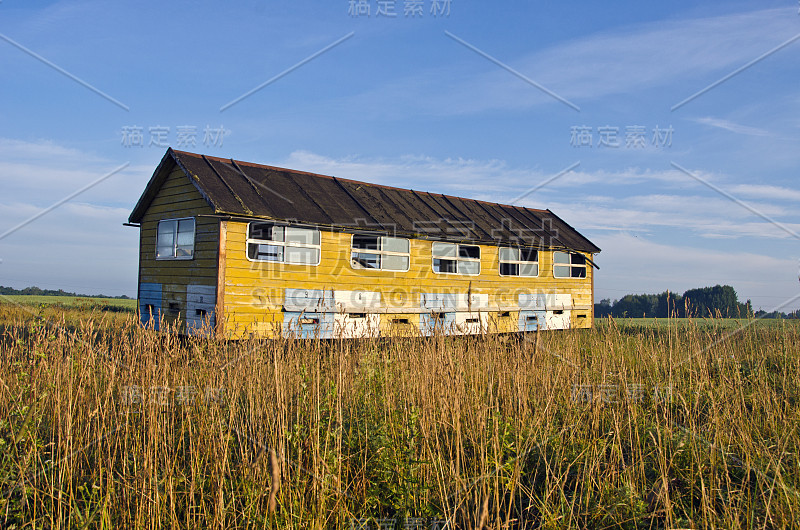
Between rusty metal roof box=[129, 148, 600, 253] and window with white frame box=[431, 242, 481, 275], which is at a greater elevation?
rusty metal roof box=[129, 148, 600, 253]

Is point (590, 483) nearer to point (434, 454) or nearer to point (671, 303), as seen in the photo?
point (434, 454)

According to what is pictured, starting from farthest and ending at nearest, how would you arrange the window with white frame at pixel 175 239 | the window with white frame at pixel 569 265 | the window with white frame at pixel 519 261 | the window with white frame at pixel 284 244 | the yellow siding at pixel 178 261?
the window with white frame at pixel 569 265 < the window with white frame at pixel 519 261 < the window with white frame at pixel 175 239 < the window with white frame at pixel 284 244 < the yellow siding at pixel 178 261

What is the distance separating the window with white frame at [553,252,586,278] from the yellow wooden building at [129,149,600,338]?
2.57 ft

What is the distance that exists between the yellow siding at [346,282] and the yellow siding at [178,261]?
54cm

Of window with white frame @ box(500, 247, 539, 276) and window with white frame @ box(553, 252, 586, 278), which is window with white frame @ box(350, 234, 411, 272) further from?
window with white frame @ box(553, 252, 586, 278)

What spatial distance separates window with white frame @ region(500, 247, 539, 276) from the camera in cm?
1524

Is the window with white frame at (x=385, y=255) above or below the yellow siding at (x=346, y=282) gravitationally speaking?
above

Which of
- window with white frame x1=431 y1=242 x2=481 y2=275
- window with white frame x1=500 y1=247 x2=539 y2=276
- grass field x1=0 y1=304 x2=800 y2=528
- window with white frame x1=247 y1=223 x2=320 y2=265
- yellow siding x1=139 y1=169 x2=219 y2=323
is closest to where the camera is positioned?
grass field x1=0 y1=304 x2=800 y2=528

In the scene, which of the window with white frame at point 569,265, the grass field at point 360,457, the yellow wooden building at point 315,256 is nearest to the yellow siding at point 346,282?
the yellow wooden building at point 315,256

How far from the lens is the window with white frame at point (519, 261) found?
600 inches

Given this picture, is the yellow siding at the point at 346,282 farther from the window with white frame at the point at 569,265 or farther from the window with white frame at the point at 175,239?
the window with white frame at the point at 175,239

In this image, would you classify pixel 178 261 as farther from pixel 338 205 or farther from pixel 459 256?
pixel 459 256

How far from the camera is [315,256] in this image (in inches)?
441

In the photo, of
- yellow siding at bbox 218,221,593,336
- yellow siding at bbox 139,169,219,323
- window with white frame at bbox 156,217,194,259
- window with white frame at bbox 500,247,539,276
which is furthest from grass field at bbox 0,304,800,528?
window with white frame at bbox 500,247,539,276
